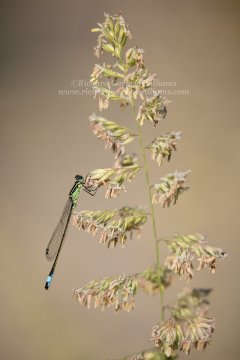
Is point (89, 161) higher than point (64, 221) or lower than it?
higher

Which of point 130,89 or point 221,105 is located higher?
point 221,105

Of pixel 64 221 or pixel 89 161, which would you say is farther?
pixel 89 161

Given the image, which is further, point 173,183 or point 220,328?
point 220,328

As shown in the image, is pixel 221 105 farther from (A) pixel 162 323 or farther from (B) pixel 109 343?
(A) pixel 162 323

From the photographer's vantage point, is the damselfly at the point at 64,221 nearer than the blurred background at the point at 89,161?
Yes

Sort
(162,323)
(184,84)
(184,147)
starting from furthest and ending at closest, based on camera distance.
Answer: (184,84)
(184,147)
(162,323)

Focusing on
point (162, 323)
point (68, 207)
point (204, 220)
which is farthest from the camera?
point (204, 220)

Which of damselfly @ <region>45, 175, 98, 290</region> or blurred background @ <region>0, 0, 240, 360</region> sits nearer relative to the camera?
damselfly @ <region>45, 175, 98, 290</region>

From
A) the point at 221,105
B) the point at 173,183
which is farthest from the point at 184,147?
the point at 173,183
